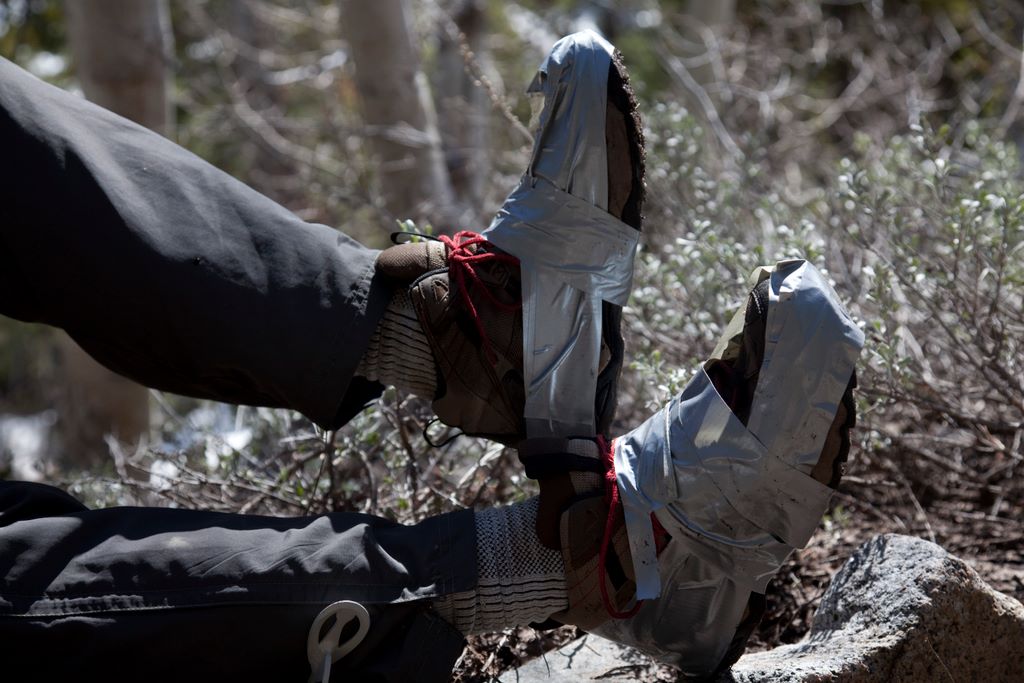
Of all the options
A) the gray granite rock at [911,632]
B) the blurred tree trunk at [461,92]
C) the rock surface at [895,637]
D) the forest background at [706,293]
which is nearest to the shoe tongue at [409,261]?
the forest background at [706,293]

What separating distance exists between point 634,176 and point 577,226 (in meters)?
0.12

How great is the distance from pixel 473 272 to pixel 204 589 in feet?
2.04

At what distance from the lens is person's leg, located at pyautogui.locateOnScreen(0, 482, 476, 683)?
1.23 meters

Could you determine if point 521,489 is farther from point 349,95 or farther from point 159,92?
point 349,95

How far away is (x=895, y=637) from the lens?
4.99ft

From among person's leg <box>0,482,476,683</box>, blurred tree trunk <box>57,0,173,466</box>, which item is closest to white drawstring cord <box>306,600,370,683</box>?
person's leg <box>0,482,476,683</box>

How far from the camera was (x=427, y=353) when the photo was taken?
1628 millimetres

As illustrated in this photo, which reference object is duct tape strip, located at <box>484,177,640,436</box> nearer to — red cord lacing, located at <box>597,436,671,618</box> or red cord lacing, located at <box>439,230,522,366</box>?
red cord lacing, located at <box>439,230,522,366</box>

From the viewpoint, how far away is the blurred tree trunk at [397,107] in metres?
3.51

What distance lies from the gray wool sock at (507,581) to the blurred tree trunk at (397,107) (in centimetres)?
209

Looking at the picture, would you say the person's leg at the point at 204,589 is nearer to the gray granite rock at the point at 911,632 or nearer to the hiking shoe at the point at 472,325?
the hiking shoe at the point at 472,325

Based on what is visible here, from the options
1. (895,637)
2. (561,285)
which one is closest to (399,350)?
(561,285)

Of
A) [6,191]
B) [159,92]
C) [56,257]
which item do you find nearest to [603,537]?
[56,257]

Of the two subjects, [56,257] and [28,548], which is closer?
[28,548]
